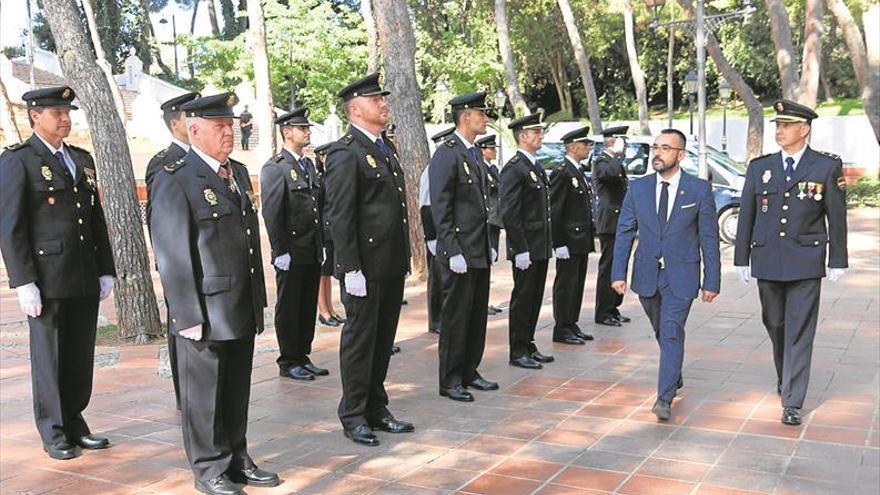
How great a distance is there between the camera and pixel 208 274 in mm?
4000

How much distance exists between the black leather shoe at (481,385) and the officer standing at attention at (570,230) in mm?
1722

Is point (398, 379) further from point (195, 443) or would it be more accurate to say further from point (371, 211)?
point (195, 443)

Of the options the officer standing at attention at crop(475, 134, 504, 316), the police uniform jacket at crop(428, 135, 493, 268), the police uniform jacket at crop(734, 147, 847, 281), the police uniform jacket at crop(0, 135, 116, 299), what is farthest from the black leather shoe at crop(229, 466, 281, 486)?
the officer standing at attention at crop(475, 134, 504, 316)

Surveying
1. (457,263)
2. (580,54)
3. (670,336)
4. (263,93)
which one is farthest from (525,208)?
(580,54)

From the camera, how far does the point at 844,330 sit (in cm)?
812

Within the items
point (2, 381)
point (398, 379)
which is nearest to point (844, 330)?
point (398, 379)

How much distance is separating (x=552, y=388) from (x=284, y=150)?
2.93 meters

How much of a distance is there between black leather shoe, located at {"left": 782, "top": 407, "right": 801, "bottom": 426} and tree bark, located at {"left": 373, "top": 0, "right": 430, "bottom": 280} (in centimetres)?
619

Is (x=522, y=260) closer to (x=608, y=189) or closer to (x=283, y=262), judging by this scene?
(x=283, y=262)

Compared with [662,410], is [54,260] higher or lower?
higher

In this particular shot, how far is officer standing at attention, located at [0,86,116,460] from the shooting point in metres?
4.71

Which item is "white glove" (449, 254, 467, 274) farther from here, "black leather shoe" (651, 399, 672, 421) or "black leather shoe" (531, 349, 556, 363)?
"black leather shoe" (531, 349, 556, 363)

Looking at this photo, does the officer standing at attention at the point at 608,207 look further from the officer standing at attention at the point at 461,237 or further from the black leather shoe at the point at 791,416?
the black leather shoe at the point at 791,416

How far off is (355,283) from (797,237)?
9.05ft
